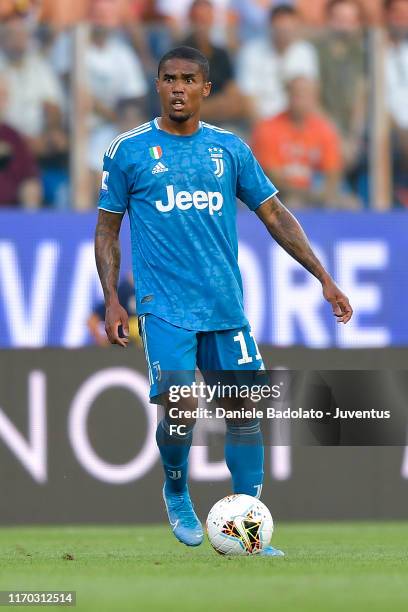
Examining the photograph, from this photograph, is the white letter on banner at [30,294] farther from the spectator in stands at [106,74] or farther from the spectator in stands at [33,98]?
the spectator in stands at [106,74]

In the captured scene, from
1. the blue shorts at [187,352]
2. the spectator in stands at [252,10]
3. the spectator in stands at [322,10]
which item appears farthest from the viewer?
the spectator in stands at [322,10]

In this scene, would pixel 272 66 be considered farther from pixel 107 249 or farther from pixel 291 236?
pixel 107 249

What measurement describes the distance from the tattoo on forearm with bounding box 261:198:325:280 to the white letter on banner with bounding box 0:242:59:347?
4.94 metres

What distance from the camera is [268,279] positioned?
40.4 ft

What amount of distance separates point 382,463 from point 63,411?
101 inches

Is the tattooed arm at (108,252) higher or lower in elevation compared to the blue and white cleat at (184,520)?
higher

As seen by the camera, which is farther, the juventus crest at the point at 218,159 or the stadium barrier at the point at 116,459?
the stadium barrier at the point at 116,459

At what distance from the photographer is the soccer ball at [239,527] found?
6.75 meters

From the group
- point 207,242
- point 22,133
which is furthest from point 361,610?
point 22,133

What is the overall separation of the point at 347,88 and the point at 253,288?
6.47 feet

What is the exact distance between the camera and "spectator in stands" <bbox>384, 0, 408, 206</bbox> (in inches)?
495

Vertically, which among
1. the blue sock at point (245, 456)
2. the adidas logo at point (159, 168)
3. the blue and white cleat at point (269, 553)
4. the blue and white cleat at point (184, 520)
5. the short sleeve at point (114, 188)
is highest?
the adidas logo at point (159, 168)

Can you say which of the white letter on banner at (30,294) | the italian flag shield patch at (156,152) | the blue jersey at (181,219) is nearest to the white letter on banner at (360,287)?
the white letter on banner at (30,294)

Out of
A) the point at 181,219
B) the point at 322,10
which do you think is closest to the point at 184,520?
the point at 181,219
